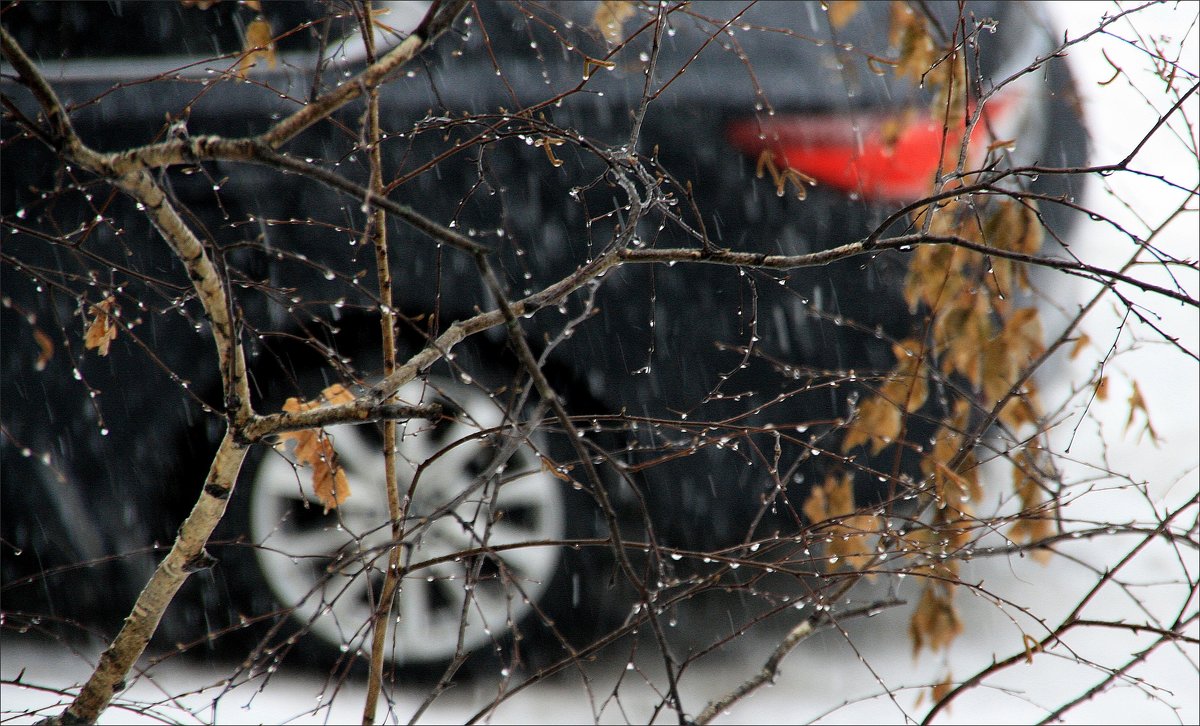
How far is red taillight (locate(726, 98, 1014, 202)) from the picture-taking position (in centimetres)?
236

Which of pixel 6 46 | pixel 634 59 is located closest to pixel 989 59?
pixel 634 59

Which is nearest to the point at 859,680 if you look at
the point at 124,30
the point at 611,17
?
the point at 611,17

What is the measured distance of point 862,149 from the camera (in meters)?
2.38

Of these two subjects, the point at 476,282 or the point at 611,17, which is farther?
the point at 476,282

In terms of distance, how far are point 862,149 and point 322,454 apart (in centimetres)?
152

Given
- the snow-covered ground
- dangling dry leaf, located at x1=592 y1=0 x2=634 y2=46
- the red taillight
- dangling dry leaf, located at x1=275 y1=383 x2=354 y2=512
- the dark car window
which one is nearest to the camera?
dangling dry leaf, located at x1=275 y1=383 x2=354 y2=512

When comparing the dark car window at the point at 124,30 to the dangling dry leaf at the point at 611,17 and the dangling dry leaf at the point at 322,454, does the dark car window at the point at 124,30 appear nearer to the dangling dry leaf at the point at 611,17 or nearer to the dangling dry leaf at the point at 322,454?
the dangling dry leaf at the point at 611,17

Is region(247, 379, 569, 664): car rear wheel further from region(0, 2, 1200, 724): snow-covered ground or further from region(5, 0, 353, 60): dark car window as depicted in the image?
region(5, 0, 353, 60): dark car window

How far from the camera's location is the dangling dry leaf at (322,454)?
55.0 inches

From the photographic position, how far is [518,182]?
2.42m

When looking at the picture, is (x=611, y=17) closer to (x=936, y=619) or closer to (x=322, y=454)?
(x=322, y=454)

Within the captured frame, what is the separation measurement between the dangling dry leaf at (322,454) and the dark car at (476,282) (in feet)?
2.48

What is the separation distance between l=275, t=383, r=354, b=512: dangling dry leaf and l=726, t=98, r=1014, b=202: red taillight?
50.6 inches

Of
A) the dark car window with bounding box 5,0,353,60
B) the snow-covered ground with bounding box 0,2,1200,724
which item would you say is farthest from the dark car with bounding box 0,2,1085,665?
the snow-covered ground with bounding box 0,2,1200,724
